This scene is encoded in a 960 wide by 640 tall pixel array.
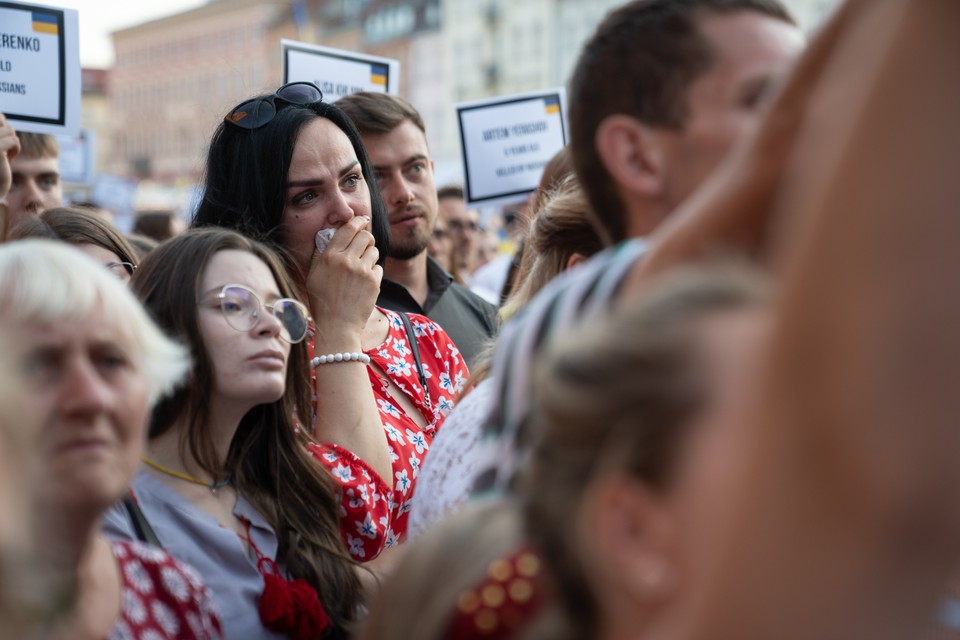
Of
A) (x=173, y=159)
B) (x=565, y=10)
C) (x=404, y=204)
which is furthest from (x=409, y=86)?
(x=404, y=204)

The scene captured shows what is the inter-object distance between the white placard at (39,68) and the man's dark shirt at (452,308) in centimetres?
166

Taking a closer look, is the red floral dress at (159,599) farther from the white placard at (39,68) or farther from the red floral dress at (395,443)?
the white placard at (39,68)

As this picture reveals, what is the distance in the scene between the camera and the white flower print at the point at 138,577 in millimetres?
2027

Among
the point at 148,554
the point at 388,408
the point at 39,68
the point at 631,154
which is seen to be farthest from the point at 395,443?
the point at 39,68

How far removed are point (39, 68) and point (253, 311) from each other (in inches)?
117

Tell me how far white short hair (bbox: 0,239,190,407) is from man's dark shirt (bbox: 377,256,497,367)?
2503mm

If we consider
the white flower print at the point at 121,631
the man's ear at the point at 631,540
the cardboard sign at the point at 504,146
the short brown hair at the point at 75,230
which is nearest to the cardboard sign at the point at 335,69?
the cardboard sign at the point at 504,146

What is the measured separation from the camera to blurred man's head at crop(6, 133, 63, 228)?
548 centimetres

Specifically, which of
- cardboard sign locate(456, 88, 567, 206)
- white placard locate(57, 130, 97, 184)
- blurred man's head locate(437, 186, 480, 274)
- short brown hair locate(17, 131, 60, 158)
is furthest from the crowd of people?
white placard locate(57, 130, 97, 184)

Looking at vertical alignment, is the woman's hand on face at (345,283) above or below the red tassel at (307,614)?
above

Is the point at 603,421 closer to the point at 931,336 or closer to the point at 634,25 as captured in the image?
the point at 931,336

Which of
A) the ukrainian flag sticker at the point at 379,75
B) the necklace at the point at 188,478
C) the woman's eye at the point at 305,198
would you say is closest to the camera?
the necklace at the point at 188,478

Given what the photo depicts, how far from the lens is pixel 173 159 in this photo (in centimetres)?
9312

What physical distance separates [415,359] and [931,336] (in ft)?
9.33
